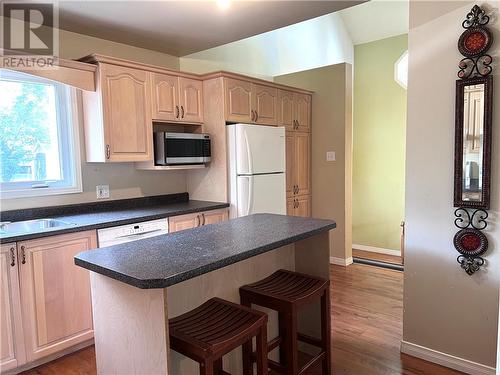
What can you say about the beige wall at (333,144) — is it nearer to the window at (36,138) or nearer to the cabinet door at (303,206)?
the cabinet door at (303,206)

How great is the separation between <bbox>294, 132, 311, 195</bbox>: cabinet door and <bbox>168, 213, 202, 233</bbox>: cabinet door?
1.57m

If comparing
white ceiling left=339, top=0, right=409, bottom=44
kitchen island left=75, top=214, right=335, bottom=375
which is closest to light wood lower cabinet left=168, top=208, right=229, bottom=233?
kitchen island left=75, top=214, right=335, bottom=375

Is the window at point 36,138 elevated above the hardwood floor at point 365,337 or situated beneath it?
elevated above

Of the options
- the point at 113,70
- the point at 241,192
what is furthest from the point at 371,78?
the point at 113,70

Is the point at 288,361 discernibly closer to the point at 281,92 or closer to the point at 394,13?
the point at 281,92

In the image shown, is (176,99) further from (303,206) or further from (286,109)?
(303,206)

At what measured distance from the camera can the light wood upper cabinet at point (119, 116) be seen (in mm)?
2809

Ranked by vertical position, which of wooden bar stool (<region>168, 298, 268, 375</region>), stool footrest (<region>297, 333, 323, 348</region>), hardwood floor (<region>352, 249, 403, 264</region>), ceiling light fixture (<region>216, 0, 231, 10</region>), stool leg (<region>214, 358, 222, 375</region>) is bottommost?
hardwood floor (<region>352, 249, 403, 264</region>)

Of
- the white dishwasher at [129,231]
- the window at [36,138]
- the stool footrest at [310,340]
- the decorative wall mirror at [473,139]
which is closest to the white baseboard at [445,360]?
the decorative wall mirror at [473,139]

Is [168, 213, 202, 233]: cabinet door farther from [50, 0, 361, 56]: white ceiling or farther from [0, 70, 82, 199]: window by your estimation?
[50, 0, 361, 56]: white ceiling

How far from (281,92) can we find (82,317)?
297cm

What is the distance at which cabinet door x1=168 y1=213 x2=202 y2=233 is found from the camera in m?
3.00

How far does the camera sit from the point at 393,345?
249cm

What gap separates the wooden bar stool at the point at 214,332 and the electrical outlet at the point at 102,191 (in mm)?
1862
